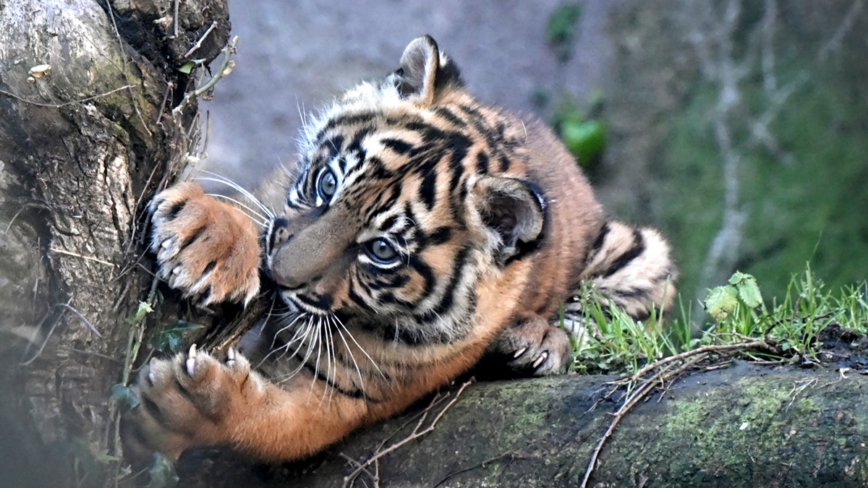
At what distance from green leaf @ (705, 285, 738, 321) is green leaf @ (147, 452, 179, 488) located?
7.05 ft

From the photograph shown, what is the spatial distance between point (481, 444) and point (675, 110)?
621cm

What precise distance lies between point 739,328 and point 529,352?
0.87 metres

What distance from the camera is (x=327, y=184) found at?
3.23 metres

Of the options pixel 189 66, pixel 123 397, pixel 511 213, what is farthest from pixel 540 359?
pixel 189 66

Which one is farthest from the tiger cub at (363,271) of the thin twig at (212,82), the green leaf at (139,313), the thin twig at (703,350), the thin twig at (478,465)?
the thin twig at (703,350)

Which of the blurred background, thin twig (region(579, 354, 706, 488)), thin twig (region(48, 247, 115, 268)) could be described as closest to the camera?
thin twig (region(48, 247, 115, 268))

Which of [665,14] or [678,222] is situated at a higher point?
[665,14]

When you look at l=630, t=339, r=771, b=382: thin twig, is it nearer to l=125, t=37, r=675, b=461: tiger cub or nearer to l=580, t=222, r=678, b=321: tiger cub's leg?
l=125, t=37, r=675, b=461: tiger cub

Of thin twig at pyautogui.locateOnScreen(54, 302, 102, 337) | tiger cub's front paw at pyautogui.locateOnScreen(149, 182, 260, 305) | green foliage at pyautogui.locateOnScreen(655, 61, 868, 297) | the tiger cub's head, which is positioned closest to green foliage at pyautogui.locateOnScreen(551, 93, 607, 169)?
green foliage at pyautogui.locateOnScreen(655, 61, 868, 297)

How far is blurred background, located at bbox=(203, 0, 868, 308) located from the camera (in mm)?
7402

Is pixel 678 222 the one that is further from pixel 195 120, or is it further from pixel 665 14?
pixel 195 120

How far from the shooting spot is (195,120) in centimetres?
298

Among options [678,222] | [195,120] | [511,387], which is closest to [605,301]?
[511,387]

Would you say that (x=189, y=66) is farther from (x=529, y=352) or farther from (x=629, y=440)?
(x=629, y=440)
